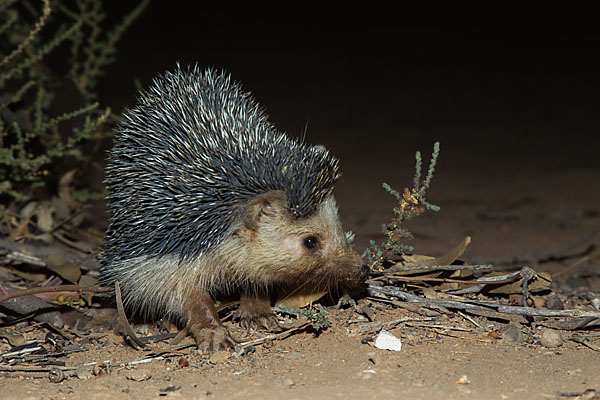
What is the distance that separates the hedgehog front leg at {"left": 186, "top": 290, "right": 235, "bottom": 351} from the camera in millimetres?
5121

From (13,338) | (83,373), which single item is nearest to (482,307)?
(83,373)

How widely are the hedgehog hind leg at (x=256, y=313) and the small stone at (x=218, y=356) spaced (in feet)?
1.61

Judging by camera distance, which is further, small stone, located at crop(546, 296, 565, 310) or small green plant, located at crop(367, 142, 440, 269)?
small stone, located at crop(546, 296, 565, 310)

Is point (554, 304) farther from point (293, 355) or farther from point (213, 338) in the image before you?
point (213, 338)

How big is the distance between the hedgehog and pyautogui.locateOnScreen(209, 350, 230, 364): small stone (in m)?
0.11

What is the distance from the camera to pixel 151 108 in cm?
566

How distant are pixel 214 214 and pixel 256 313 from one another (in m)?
0.93

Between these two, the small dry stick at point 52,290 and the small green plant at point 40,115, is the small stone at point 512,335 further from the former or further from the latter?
the small green plant at point 40,115

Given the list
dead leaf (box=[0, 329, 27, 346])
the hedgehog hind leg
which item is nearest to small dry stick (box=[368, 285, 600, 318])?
the hedgehog hind leg

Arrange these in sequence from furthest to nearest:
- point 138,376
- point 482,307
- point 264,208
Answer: point 482,307
point 264,208
point 138,376

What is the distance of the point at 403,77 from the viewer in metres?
17.9

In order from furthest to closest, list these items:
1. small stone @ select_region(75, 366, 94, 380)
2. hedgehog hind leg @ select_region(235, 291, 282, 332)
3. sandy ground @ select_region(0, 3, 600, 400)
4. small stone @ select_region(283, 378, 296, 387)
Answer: hedgehog hind leg @ select_region(235, 291, 282, 332) < small stone @ select_region(75, 366, 94, 380) < sandy ground @ select_region(0, 3, 600, 400) < small stone @ select_region(283, 378, 296, 387)

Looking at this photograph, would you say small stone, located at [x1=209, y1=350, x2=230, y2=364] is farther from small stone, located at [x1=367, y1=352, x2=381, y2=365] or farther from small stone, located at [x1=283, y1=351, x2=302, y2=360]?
small stone, located at [x1=367, y1=352, x2=381, y2=365]

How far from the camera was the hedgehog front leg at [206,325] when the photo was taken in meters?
5.12
